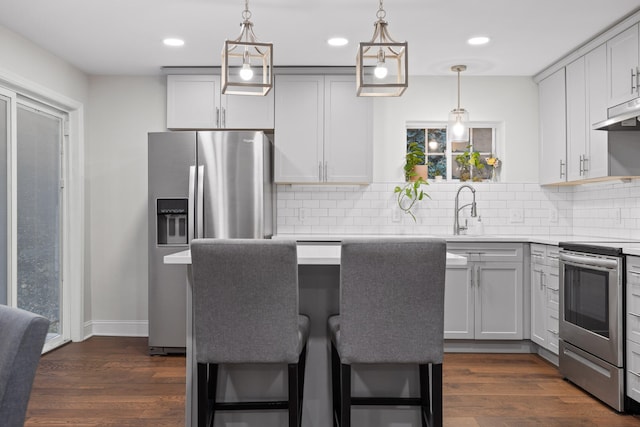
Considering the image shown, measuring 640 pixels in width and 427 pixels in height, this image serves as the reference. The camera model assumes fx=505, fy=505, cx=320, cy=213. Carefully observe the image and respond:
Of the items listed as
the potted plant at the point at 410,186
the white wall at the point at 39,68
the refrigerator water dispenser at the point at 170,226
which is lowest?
the refrigerator water dispenser at the point at 170,226

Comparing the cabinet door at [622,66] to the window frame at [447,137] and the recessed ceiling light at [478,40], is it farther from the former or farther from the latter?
the window frame at [447,137]

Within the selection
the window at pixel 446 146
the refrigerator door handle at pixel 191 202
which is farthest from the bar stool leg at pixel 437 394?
the window at pixel 446 146

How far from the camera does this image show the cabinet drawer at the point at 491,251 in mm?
4215

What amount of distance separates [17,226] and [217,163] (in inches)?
62.7

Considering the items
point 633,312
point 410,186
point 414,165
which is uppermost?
point 414,165

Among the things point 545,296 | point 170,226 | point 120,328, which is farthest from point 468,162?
point 120,328

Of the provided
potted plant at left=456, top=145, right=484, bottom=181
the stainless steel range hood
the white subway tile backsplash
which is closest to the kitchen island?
the stainless steel range hood

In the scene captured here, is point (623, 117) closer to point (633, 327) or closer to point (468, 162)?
point (633, 327)

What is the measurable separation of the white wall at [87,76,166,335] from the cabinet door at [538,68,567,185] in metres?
3.57

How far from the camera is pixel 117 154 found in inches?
191

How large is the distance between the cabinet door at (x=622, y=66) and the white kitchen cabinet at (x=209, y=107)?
8.84 feet

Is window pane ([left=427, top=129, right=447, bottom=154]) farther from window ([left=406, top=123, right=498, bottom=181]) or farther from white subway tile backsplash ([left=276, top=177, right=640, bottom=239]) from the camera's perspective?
white subway tile backsplash ([left=276, top=177, right=640, bottom=239])

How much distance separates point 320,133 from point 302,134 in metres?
0.16

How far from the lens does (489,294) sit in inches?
166
